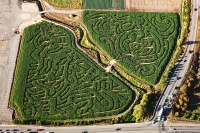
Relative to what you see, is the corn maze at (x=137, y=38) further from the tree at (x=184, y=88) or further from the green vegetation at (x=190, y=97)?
the green vegetation at (x=190, y=97)

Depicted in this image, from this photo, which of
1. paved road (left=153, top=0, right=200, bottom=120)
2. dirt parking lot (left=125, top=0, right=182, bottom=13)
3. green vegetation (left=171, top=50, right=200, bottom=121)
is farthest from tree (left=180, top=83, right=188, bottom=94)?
dirt parking lot (left=125, top=0, right=182, bottom=13)

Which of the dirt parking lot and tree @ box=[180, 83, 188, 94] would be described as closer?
tree @ box=[180, 83, 188, 94]

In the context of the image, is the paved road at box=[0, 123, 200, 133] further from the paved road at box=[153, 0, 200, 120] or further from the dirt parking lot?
the dirt parking lot

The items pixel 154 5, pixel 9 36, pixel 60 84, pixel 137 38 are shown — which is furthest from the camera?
pixel 154 5

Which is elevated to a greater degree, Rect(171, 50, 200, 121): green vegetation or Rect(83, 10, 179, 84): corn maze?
Rect(83, 10, 179, 84): corn maze

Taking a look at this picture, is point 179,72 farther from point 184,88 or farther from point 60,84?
point 60,84

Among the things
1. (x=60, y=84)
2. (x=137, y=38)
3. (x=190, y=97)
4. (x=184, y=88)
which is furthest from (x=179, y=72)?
(x=60, y=84)

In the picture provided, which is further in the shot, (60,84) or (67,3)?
(67,3)
